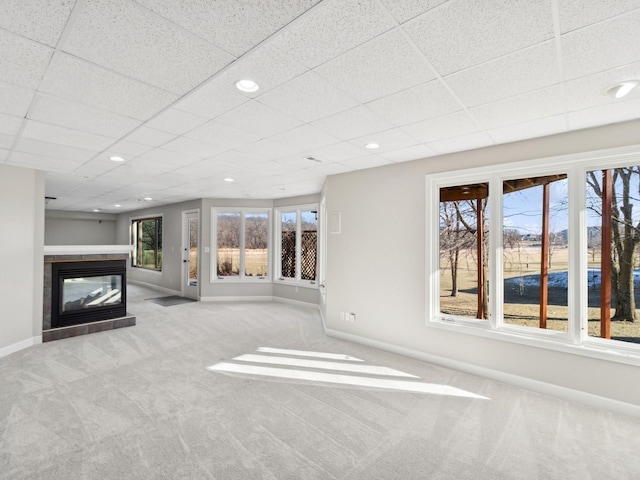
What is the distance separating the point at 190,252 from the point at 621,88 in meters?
8.01

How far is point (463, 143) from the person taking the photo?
3.17 m

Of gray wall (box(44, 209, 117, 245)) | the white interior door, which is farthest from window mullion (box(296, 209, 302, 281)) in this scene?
gray wall (box(44, 209, 117, 245))

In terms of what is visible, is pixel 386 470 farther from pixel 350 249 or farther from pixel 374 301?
pixel 350 249

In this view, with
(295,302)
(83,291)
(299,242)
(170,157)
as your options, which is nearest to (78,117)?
(170,157)

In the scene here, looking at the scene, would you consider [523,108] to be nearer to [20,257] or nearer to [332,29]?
[332,29]

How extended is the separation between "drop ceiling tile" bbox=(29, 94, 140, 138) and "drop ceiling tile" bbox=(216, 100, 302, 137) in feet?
2.71

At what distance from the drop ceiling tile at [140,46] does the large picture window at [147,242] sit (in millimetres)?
7848

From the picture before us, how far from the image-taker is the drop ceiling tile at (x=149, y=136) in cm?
280

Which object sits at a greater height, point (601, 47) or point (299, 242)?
point (601, 47)

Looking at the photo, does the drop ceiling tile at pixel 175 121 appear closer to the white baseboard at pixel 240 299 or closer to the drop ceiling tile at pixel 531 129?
the drop ceiling tile at pixel 531 129

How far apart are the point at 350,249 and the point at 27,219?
14.6 feet

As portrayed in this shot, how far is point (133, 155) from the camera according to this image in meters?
3.61

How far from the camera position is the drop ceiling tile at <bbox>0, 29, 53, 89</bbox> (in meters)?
1.55

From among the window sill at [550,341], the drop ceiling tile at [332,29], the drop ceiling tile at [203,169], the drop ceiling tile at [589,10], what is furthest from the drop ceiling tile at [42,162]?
the window sill at [550,341]
